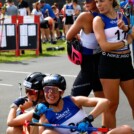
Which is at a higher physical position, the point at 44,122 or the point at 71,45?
the point at 71,45

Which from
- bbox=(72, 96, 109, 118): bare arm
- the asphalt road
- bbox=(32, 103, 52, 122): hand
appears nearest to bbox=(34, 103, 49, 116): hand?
bbox=(32, 103, 52, 122): hand

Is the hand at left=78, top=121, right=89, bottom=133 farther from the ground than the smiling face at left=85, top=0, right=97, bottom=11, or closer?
closer

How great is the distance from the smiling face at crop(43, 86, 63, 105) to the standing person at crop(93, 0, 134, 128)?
881 millimetres

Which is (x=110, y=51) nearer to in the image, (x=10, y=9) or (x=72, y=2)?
(x=10, y=9)

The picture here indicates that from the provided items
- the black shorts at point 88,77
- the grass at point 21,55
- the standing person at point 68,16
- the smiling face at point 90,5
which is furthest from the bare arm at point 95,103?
the standing person at point 68,16

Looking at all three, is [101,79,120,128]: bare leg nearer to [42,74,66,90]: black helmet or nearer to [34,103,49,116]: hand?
[42,74,66,90]: black helmet

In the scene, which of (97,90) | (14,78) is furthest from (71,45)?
(14,78)

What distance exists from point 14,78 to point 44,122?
6987mm

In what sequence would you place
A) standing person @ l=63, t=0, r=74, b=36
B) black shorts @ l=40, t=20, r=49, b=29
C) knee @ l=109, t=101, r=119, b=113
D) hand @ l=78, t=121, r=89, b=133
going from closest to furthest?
hand @ l=78, t=121, r=89, b=133, knee @ l=109, t=101, r=119, b=113, black shorts @ l=40, t=20, r=49, b=29, standing person @ l=63, t=0, r=74, b=36

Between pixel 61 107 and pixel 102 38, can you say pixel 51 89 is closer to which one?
pixel 61 107

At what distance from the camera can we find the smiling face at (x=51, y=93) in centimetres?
472

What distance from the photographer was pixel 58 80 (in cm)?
478

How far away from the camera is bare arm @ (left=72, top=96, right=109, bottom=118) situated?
4738 mm

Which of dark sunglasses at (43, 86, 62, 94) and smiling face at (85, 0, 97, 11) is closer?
dark sunglasses at (43, 86, 62, 94)
